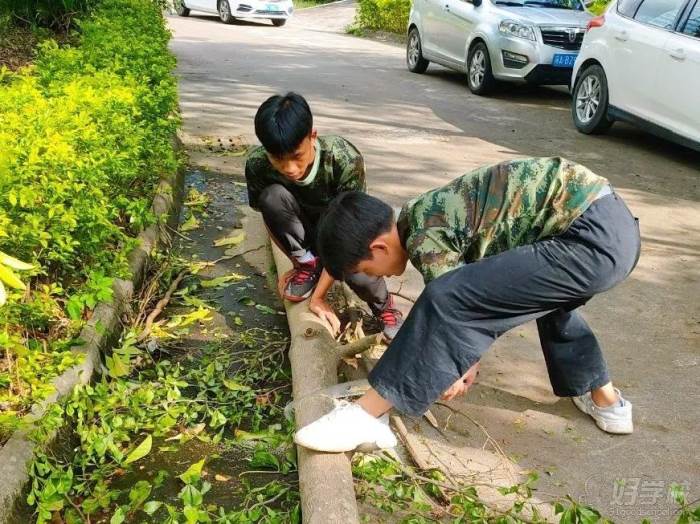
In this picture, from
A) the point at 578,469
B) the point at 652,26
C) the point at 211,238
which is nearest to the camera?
the point at 578,469

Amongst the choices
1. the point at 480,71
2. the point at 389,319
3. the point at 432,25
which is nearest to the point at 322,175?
the point at 389,319

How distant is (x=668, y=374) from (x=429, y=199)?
1.75m

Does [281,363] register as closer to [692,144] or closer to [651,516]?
[651,516]

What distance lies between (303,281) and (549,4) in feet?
27.0

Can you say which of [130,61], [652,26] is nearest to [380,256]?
[130,61]

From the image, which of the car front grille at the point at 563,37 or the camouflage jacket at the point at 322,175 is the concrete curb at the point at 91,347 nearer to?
the camouflage jacket at the point at 322,175

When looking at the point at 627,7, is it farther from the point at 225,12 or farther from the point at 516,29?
the point at 225,12

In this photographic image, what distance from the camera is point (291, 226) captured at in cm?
372

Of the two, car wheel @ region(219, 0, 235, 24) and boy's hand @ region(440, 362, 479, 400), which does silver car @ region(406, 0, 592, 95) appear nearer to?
boy's hand @ region(440, 362, 479, 400)

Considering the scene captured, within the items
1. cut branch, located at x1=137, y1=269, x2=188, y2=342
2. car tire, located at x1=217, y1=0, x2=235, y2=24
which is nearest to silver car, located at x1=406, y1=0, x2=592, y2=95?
cut branch, located at x1=137, y1=269, x2=188, y2=342

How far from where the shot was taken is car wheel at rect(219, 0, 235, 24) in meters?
20.6

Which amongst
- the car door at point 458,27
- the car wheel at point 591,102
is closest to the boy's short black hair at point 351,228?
the car wheel at point 591,102

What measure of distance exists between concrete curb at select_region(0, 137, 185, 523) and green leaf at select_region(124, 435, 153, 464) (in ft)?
0.91

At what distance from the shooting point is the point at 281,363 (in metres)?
3.57
